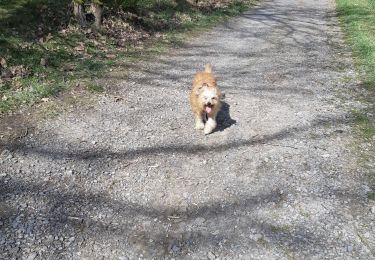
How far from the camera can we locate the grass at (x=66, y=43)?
6.76m

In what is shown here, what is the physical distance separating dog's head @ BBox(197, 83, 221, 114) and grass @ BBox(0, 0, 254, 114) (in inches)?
101

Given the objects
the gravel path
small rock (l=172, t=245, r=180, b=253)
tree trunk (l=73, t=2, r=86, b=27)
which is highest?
tree trunk (l=73, t=2, r=86, b=27)

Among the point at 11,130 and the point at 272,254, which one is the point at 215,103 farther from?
the point at 11,130

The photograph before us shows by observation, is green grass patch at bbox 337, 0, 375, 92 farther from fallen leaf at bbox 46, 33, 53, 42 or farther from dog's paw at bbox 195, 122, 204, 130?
fallen leaf at bbox 46, 33, 53, 42

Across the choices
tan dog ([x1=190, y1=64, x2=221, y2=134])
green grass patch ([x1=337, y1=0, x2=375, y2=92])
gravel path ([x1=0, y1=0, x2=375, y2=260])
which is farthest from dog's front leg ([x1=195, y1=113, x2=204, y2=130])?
green grass patch ([x1=337, y1=0, x2=375, y2=92])

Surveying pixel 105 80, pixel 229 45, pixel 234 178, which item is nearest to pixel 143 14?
pixel 229 45

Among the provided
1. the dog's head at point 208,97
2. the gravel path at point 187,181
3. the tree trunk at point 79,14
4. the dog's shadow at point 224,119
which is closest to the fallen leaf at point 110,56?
the gravel path at point 187,181

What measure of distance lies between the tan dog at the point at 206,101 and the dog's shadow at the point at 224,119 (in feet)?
1.04

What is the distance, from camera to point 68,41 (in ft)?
29.1

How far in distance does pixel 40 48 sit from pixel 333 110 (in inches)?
246

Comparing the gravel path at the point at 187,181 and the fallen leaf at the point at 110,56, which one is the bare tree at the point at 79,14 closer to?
the fallen leaf at the point at 110,56

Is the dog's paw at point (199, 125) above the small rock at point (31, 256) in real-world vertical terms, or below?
above

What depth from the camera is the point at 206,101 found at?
5102 millimetres

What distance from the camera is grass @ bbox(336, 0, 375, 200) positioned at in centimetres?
538
